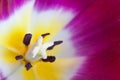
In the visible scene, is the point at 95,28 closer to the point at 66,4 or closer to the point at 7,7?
the point at 66,4

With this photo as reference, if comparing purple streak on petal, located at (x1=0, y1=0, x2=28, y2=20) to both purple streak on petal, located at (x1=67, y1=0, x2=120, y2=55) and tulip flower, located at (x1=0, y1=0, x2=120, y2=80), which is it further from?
purple streak on petal, located at (x1=67, y1=0, x2=120, y2=55)

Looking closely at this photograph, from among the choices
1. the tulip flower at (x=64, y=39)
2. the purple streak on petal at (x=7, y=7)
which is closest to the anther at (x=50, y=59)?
the tulip flower at (x=64, y=39)

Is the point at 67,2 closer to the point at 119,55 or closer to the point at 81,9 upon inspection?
the point at 81,9

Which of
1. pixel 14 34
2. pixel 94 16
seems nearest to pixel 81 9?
pixel 94 16

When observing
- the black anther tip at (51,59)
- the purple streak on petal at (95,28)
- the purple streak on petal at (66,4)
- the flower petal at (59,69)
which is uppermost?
the purple streak on petal at (66,4)

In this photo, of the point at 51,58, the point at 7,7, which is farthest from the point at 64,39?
the point at 7,7

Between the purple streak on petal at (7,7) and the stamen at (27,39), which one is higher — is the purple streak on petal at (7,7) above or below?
above

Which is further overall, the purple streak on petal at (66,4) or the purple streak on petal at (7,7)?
the purple streak on petal at (66,4)

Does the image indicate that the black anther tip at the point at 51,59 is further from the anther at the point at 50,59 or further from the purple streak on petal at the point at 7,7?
the purple streak on petal at the point at 7,7
